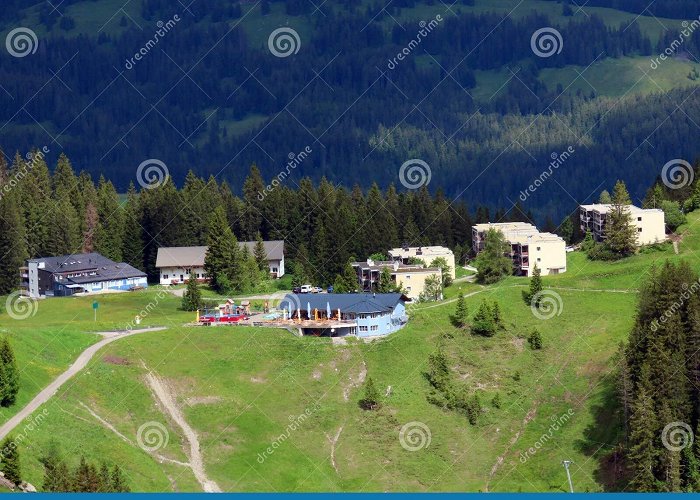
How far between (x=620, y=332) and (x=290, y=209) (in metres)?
56.5

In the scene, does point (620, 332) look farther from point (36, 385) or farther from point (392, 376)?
point (36, 385)

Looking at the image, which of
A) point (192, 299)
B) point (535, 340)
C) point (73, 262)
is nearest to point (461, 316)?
point (535, 340)

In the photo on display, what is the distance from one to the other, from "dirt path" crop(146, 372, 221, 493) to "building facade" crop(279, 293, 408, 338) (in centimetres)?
1696

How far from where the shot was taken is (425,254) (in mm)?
177875

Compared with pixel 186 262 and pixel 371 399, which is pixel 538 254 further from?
pixel 371 399

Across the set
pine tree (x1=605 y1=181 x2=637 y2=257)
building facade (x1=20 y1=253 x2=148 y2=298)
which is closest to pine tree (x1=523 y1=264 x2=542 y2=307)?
pine tree (x1=605 y1=181 x2=637 y2=257)

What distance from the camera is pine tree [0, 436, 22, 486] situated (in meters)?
111

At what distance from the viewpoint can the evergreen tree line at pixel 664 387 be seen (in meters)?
123

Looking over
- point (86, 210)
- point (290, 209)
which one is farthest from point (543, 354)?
point (86, 210)

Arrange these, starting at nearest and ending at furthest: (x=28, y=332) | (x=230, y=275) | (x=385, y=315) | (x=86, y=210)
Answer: (x=28, y=332) < (x=385, y=315) < (x=230, y=275) < (x=86, y=210)

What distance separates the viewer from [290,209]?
196500 millimetres

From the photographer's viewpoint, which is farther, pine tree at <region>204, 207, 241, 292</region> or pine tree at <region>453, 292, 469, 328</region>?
pine tree at <region>204, 207, 241, 292</region>

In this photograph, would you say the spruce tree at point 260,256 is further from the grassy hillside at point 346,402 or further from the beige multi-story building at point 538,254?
the beige multi-story building at point 538,254

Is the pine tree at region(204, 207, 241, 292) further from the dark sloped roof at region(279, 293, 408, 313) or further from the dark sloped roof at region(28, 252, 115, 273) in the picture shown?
the dark sloped roof at region(279, 293, 408, 313)
